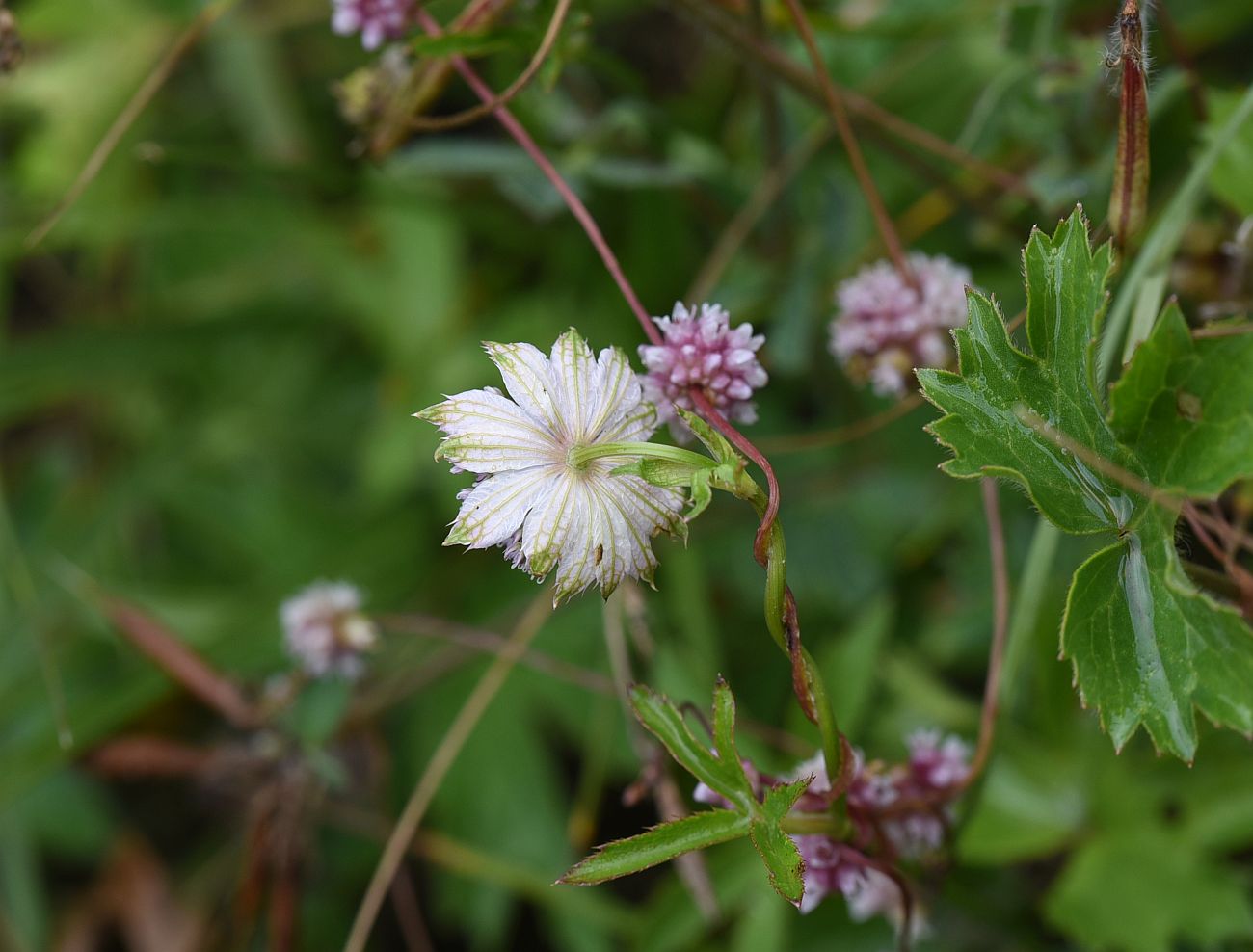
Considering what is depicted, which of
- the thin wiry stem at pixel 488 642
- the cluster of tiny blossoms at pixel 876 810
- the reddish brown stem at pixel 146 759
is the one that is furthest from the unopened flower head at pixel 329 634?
the cluster of tiny blossoms at pixel 876 810

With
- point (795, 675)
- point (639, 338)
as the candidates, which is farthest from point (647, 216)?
point (795, 675)

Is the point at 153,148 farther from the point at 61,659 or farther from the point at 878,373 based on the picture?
the point at 61,659

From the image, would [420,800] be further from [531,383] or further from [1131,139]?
[1131,139]

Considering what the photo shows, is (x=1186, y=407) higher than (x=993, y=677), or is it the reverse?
(x=1186, y=407)

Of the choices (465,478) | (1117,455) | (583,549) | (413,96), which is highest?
(413,96)

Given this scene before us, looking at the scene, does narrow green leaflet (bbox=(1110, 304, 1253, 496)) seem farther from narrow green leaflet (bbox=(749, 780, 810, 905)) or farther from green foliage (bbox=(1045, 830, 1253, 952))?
green foliage (bbox=(1045, 830, 1253, 952))

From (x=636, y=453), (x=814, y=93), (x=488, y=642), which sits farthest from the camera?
(x=488, y=642)

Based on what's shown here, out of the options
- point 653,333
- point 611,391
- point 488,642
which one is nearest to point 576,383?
point 611,391
